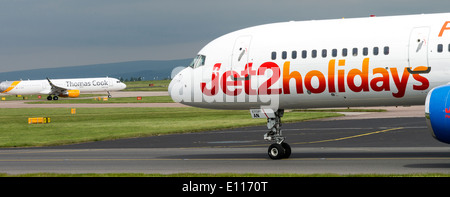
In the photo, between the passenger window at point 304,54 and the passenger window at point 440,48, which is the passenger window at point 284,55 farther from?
the passenger window at point 440,48

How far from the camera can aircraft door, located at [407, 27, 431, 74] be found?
2059cm

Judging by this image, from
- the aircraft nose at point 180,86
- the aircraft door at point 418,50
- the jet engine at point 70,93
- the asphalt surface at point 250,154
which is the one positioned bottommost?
the asphalt surface at point 250,154

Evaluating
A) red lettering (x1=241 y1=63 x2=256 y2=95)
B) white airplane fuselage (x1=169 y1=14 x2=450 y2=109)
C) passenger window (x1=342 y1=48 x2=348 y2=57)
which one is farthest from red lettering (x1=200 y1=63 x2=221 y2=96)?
passenger window (x1=342 y1=48 x2=348 y2=57)

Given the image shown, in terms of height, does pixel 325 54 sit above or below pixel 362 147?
above

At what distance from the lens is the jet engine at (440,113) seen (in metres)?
17.3

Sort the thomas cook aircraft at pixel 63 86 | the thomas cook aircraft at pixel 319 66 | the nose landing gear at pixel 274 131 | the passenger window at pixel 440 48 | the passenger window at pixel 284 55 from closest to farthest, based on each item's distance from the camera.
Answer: the passenger window at pixel 440 48, the thomas cook aircraft at pixel 319 66, the passenger window at pixel 284 55, the nose landing gear at pixel 274 131, the thomas cook aircraft at pixel 63 86

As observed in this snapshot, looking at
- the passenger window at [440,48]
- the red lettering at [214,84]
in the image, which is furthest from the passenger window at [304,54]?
the passenger window at [440,48]

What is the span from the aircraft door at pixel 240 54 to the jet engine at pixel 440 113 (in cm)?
742

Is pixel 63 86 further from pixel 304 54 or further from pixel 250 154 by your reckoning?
pixel 304 54
